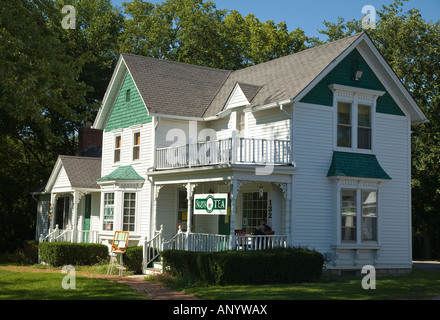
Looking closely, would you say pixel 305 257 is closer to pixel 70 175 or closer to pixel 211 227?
pixel 211 227

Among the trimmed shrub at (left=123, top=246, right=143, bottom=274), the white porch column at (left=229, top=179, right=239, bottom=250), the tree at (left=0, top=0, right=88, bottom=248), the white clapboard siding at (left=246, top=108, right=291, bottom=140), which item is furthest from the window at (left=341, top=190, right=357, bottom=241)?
the tree at (left=0, top=0, right=88, bottom=248)

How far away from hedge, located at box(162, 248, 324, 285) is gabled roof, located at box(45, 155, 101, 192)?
11070 mm

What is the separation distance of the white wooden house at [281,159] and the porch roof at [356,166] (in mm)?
50

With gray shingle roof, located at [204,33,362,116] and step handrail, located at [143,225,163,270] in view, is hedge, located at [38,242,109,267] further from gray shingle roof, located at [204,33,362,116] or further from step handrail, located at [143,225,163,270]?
gray shingle roof, located at [204,33,362,116]

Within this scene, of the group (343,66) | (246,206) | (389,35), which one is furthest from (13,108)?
(389,35)

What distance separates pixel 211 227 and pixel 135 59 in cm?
912

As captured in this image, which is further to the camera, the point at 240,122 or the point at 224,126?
the point at 224,126

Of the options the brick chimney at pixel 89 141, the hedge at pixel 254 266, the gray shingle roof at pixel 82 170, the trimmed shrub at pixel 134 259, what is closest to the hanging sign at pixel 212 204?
the hedge at pixel 254 266

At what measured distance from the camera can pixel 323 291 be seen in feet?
50.7

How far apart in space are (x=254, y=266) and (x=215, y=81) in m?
13.5

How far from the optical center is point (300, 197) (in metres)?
20.6

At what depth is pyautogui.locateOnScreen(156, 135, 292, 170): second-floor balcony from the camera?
19562 millimetres

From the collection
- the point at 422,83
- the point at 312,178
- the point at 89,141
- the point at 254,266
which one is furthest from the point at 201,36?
the point at 254,266

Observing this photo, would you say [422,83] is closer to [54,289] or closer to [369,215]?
[369,215]
